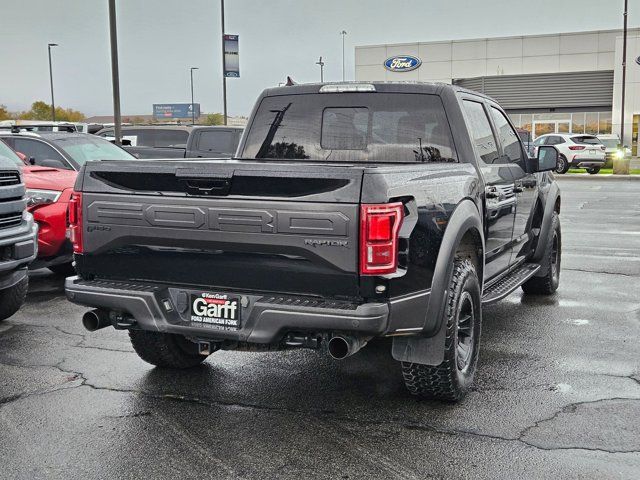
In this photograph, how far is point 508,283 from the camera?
19.4ft

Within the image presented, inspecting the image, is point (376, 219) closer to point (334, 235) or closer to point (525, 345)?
point (334, 235)

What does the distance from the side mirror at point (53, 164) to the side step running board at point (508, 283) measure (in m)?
5.94

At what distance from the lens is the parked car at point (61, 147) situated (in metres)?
9.88

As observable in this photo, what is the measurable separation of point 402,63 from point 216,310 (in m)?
48.0

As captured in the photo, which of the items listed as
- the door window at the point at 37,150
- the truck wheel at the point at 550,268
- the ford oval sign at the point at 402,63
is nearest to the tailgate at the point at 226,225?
the truck wheel at the point at 550,268

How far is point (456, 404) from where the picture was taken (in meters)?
4.53

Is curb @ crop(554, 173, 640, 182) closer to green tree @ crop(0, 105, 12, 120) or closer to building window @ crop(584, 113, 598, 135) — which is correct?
building window @ crop(584, 113, 598, 135)

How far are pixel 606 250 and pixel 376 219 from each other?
822 centimetres

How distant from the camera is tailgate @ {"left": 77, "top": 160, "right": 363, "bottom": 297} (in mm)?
3689

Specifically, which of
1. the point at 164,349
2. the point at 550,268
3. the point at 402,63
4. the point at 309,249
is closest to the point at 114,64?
the point at 550,268

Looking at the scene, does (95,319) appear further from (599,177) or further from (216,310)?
(599,177)

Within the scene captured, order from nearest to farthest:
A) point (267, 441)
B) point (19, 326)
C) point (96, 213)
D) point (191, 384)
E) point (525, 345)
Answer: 1. point (267, 441)
2. point (96, 213)
3. point (191, 384)
4. point (525, 345)
5. point (19, 326)

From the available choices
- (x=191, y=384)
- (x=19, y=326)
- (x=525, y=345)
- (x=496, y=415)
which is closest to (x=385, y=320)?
(x=496, y=415)

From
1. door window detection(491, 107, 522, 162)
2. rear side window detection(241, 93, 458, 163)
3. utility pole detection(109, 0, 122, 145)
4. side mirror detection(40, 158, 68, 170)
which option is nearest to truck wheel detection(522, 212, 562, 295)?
door window detection(491, 107, 522, 162)
